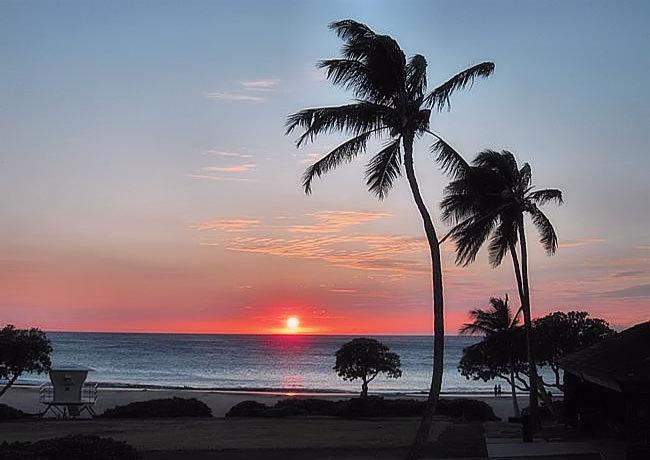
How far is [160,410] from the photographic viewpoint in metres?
37.0

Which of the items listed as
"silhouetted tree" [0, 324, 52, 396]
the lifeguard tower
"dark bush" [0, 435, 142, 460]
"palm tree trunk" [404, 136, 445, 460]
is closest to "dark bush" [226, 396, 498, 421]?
the lifeguard tower

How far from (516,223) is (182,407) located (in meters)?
17.4

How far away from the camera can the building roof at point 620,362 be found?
14.4 m

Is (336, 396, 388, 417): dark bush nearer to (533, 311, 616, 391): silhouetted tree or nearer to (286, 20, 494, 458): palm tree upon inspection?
(533, 311, 616, 391): silhouetted tree

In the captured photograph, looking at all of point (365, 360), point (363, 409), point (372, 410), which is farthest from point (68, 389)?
point (365, 360)

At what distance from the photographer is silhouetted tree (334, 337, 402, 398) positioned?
43062 millimetres

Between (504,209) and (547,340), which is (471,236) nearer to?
(504,209)

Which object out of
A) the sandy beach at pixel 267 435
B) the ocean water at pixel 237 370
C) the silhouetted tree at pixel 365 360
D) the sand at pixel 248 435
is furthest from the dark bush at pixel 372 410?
the ocean water at pixel 237 370

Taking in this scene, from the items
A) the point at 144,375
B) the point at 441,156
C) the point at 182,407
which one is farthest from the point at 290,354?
the point at 441,156

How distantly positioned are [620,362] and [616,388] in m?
1.61

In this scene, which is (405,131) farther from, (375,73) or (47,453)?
(47,453)

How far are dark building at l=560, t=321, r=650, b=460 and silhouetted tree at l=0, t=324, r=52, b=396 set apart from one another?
73.5 feet

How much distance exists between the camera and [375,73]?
19078 mm

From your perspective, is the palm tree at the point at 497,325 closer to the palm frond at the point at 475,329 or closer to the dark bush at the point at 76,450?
the palm frond at the point at 475,329
